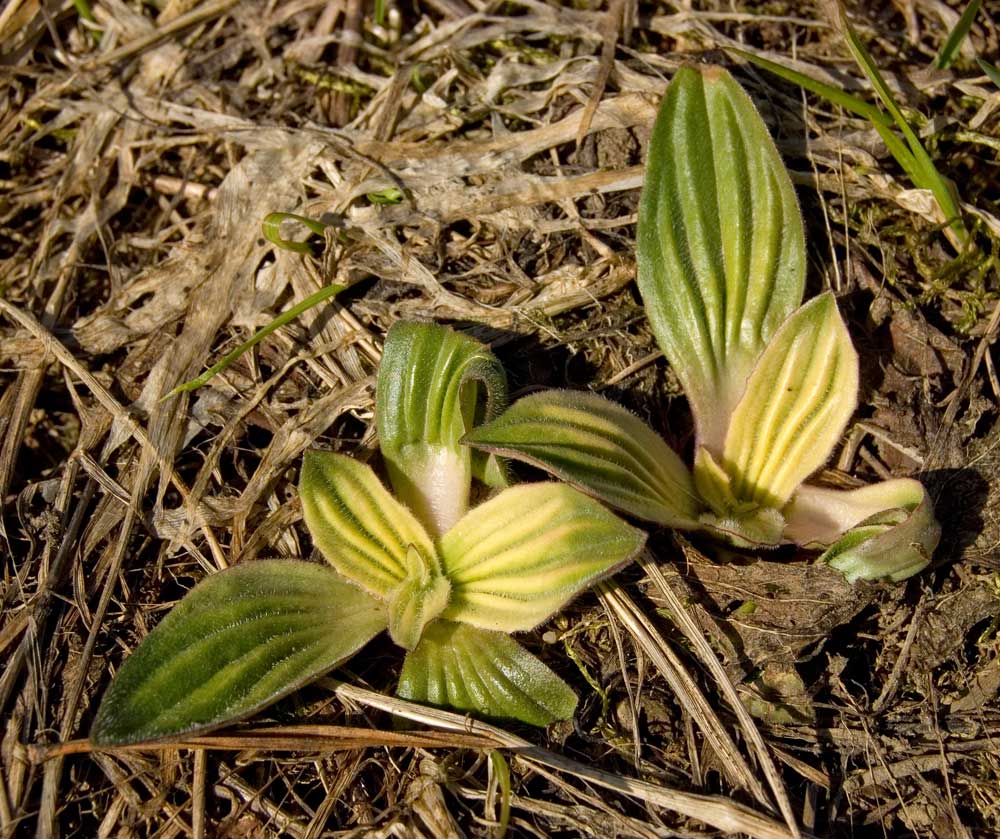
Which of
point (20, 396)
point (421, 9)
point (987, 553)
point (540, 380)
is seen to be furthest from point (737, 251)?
point (20, 396)

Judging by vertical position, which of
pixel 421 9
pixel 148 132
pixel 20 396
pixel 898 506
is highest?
pixel 421 9

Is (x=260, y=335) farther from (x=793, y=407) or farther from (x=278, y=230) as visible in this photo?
(x=793, y=407)

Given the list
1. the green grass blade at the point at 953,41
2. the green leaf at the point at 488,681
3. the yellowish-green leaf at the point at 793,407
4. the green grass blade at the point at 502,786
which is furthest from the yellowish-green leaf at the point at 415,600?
the green grass blade at the point at 953,41

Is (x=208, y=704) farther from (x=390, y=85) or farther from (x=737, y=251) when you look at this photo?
(x=390, y=85)

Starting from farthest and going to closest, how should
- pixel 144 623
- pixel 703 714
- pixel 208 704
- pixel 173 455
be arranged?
pixel 173 455 < pixel 144 623 < pixel 703 714 < pixel 208 704

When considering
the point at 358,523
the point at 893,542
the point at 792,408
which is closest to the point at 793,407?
the point at 792,408

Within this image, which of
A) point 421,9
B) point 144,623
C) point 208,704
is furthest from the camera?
point 421,9

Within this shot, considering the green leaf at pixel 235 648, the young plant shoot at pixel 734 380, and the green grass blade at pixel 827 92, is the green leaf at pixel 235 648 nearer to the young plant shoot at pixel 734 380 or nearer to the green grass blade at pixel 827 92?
the young plant shoot at pixel 734 380

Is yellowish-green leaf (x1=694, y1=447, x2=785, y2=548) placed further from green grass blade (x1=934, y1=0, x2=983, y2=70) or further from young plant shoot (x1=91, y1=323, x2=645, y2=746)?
green grass blade (x1=934, y1=0, x2=983, y2=70)
